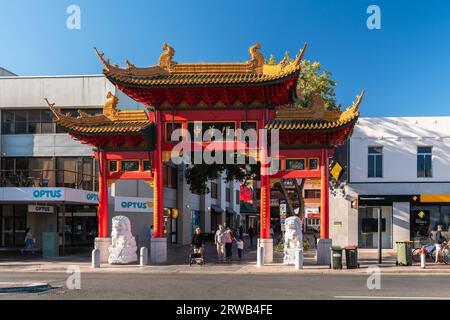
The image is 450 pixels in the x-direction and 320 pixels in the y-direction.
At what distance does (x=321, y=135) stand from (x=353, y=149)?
9289mm

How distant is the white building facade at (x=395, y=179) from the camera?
107 feet

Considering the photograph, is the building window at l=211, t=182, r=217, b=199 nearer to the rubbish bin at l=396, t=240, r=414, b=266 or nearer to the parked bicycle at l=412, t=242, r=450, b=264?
the parked bicycle at l=412, t=242, r=450, b=264

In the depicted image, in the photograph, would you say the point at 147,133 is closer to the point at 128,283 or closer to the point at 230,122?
the point at 230,122

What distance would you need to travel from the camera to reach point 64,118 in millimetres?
26234

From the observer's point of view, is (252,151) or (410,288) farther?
(252,151)

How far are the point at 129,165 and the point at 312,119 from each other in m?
9.15

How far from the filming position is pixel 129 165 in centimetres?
2645

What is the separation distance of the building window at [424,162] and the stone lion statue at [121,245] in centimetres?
1809

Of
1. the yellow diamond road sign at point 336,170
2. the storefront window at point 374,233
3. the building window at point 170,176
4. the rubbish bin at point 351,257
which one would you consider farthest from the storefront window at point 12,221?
the rubbish bin at point 351,257

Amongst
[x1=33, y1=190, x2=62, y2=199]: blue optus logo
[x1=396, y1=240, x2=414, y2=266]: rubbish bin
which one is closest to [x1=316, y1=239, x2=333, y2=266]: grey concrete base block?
[x1=396, y1=240, x2=414, y2=266]: rubbish bin

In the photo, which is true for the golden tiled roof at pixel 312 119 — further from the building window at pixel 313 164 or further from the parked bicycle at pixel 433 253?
the parked bicycle at pixel 433 253

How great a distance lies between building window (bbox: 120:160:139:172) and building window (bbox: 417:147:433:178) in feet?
56.9

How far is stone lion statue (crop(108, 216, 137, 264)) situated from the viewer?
2519 centimetres
